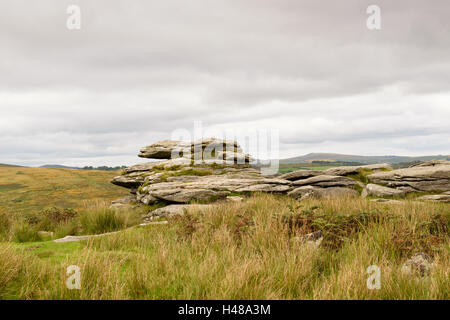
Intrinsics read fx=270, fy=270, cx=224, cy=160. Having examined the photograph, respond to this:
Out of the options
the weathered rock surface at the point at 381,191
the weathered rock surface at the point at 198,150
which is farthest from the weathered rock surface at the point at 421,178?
the weathered rock surface at the point at 198,150

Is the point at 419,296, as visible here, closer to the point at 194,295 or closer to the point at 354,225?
the point at 194,295

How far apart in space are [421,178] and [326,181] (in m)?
5.16

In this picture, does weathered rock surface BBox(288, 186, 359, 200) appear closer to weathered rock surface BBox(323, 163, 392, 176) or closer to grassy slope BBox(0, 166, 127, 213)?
weathered rock surface BBox(323, 163, 392, 176)

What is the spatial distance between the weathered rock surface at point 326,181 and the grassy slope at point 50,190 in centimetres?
3171

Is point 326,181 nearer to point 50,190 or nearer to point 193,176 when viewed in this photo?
point 193,176

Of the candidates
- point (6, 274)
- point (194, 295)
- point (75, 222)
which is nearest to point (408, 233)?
point (194, 295)

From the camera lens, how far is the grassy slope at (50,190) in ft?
143

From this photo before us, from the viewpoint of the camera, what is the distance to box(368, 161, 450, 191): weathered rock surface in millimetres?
15109

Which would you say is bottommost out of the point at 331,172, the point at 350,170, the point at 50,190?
the point at 50,190

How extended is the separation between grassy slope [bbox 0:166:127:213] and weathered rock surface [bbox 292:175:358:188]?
1248 inches

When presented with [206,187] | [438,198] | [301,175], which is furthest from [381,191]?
[206,187]

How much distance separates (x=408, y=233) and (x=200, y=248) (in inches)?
182

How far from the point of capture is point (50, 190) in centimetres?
5269
